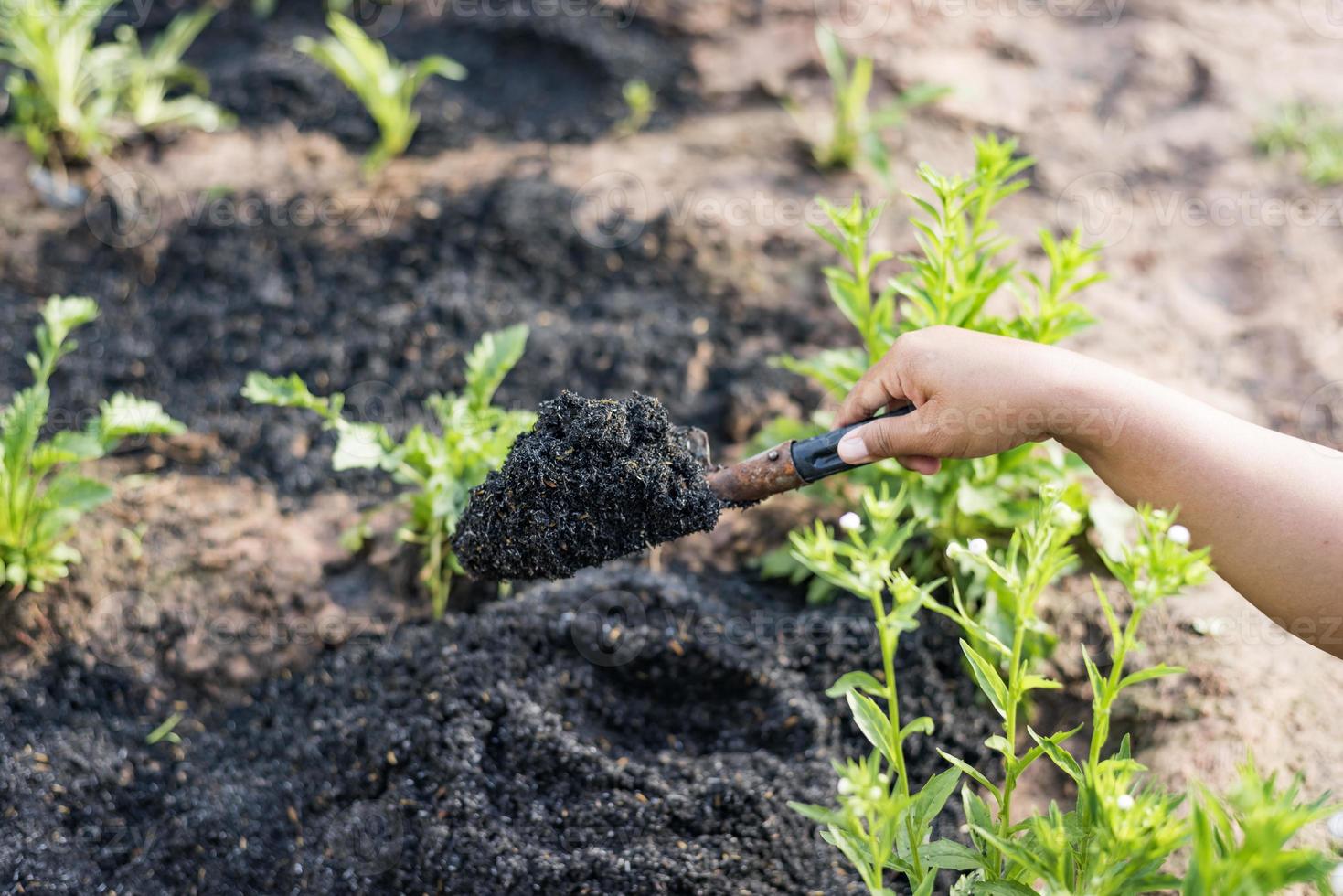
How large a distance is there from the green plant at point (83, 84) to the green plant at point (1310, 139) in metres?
4.62

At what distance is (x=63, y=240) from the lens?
3.88 m

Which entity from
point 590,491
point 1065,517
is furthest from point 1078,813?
point 590,491

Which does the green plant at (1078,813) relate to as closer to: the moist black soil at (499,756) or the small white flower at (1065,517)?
the small white flower at (1065,517)

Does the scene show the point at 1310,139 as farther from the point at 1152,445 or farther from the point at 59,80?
the point at 59,80

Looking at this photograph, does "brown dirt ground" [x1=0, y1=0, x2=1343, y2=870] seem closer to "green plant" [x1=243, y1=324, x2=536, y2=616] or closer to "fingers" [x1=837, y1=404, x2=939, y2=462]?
"green plant" [x1=243, y1=324, x2=536, y2=616]

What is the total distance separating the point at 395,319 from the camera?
141 inches

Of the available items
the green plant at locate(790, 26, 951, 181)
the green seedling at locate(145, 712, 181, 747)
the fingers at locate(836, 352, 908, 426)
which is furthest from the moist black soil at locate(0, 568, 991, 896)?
the green plant at locate(790, 26, 951, 181)

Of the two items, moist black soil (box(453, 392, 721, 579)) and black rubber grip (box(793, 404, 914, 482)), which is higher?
black rubber grip (box(793, 404, 914, 482))

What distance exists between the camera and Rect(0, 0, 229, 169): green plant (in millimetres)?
3875

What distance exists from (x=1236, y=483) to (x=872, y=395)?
0.71 m

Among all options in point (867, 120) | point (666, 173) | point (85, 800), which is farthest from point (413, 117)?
point (85, 800)

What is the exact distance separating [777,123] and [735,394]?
1.62 metres

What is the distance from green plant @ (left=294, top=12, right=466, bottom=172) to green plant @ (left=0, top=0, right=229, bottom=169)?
2.16ft

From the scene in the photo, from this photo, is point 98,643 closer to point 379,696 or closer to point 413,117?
point 379,696
